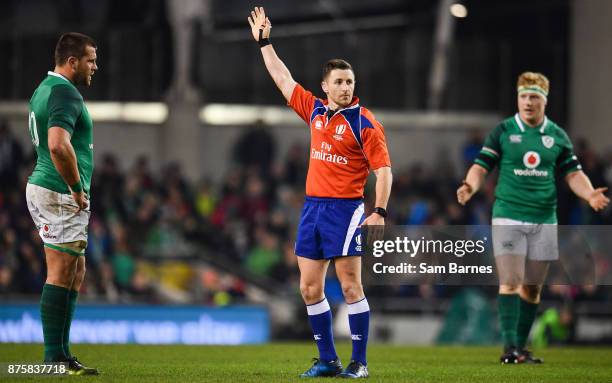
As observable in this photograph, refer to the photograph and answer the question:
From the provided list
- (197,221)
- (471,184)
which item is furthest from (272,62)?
(197,221)

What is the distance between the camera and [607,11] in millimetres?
23359

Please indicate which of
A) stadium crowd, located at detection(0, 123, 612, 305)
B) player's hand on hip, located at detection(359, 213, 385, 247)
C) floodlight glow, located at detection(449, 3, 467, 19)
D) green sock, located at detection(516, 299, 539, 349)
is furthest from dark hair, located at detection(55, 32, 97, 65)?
floodlight glow, located at detection(449, 3, 467, 19)

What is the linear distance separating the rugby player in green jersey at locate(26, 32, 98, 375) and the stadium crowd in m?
9.11

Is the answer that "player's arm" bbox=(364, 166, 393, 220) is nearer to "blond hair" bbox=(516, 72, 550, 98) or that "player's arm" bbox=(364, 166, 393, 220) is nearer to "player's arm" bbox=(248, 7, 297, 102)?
"player's arm" bbox=(248, 7, 297, 102)

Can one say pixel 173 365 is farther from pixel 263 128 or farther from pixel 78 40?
pixel 263 128

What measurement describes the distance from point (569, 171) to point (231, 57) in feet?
54.1

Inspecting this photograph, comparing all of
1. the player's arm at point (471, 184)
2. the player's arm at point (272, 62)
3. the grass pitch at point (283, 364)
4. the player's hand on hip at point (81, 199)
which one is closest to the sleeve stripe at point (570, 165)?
the player's arm at point (471, 184)

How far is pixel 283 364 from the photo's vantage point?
9.60m

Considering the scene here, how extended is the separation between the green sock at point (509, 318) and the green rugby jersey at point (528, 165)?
688mm

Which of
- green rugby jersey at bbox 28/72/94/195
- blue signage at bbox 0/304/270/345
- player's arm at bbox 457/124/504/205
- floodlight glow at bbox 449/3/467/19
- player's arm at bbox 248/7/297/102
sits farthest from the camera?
floodlight glow at bbox 449/3/467/19

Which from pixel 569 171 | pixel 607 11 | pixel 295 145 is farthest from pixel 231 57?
pixel 569 171

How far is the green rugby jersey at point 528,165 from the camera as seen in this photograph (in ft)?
32.8

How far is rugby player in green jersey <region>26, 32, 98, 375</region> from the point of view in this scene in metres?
7.89

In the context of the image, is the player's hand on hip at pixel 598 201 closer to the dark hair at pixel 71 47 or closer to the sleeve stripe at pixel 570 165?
the sleeve stripe at pixel 570 165
